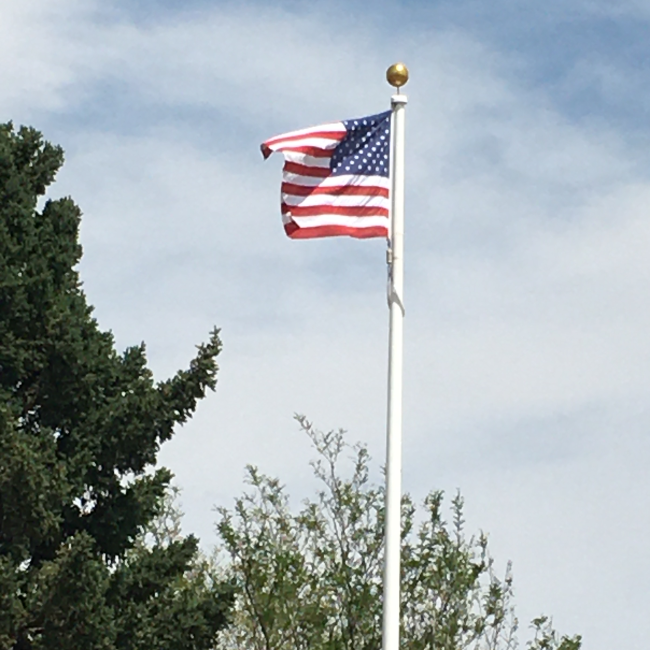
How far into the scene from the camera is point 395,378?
14.6m

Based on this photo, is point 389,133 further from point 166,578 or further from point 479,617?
point 479,617

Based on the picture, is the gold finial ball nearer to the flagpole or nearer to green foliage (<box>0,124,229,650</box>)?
the flagpole

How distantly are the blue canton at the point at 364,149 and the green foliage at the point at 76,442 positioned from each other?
670 centimetres

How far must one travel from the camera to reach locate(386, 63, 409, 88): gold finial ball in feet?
50.2

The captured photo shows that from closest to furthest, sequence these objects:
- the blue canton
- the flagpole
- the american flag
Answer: the flagpole < the american flag < the blue canton

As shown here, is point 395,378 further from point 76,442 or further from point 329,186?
point 76,442

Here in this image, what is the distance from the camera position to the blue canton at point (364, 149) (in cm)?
1505

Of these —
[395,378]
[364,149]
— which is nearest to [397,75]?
[364,149]

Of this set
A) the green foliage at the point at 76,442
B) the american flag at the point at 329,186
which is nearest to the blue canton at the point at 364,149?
the american flag at the point at 329,186

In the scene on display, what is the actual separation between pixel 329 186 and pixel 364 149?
65 centimetres

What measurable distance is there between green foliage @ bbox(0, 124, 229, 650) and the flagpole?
20.4ft

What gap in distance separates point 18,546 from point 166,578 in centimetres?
253

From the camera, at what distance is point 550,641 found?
2512 cm

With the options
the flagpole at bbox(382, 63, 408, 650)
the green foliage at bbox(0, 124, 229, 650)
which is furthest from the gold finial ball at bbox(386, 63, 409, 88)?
the green foliage at bbox(0, 124, 229, 650)
